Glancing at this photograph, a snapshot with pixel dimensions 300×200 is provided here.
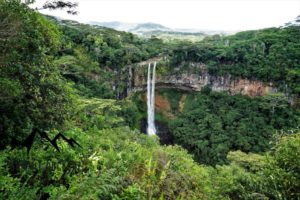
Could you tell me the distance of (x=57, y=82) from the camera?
8.02 metres

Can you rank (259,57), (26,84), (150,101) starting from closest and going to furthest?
(26,84) → (259,57) → (150,101)

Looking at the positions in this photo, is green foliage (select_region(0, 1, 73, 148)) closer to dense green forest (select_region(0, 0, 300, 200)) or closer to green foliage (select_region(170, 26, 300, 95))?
dense green forest (select_region(0, 0, 300, 200))

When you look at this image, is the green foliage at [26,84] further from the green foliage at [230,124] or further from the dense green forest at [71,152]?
the green foliage at [230,124]

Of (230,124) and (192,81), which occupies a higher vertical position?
(192,81)

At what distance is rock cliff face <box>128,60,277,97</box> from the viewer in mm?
35719

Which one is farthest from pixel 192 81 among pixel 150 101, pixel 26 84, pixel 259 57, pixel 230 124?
pixel 26 84

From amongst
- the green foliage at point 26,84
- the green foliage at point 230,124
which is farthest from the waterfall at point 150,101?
the green foliage at point 26,84

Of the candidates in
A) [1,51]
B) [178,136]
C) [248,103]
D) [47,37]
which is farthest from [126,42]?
[1,51]

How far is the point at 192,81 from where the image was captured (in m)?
39.8

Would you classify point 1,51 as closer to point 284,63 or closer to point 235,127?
point 235,127

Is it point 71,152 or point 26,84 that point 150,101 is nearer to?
point 26,84

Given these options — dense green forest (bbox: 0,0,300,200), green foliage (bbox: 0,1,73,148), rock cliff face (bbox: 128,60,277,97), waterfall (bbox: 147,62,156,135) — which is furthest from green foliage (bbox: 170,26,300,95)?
green foliage (bbox: 0,1,73,148)

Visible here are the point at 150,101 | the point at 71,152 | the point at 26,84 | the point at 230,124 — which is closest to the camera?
the point at 71,152

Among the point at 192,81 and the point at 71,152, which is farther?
the point at 192,81
